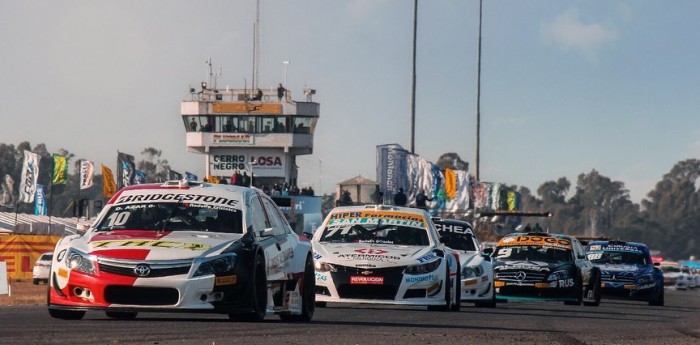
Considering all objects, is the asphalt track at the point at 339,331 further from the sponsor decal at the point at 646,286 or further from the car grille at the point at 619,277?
the car grille at the point at 619,277

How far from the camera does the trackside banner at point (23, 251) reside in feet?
Answer: 168

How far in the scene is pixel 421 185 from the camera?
209 ft

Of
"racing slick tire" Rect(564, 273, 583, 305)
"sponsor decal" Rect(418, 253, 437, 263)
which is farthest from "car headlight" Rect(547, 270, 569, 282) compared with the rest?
"sponsor decal" Rect(418, 253, 437, 263)

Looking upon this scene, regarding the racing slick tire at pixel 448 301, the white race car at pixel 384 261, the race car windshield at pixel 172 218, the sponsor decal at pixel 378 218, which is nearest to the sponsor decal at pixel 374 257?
the white race car at pixel 384 261

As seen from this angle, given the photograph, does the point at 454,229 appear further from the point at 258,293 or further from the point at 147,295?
the point at 147,295

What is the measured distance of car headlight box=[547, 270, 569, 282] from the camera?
27.2m

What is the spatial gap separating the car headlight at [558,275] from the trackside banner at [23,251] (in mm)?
27970

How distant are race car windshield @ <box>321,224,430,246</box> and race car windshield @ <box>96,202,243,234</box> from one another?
6.44 m

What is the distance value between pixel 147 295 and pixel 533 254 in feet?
52.2

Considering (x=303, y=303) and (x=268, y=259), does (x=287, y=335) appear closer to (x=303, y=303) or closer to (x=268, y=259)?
(x=268, y=259)

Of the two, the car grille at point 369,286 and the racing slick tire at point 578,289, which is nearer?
the car grille at point 369,286

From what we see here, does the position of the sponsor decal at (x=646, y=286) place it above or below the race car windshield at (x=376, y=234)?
below

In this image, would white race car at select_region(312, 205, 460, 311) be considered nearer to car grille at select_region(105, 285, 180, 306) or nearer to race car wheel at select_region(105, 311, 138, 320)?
race car wheel at select_region(105, 311, 138, 320)

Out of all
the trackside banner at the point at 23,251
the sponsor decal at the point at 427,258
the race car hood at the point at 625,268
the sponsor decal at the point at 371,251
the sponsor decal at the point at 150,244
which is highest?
the sponsor decal at the point at 150,244
